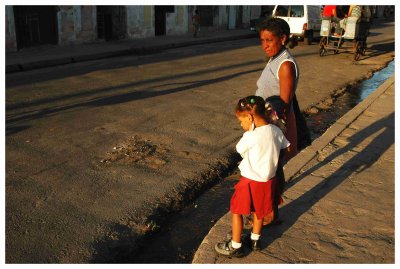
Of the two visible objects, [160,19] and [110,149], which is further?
[160,19]

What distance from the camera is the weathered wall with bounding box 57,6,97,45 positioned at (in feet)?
55.1

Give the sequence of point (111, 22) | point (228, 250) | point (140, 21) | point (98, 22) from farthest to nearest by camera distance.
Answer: point (140, 21), point (111, 22), point (98, 22), point (228, 250)

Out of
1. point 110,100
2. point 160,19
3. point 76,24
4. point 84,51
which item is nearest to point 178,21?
point 160,19

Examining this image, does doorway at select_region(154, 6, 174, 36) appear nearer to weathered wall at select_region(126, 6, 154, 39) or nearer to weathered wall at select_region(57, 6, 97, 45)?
weathered wall at select_region(126, 6, 154, 39)

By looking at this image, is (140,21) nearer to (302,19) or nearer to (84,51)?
(84,51)

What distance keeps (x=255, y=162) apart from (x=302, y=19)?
54.9ft

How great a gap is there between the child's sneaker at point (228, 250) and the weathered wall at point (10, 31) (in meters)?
14.3

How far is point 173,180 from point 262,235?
1466 mm

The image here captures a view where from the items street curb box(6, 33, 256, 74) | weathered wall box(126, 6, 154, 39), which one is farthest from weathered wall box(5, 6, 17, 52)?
weathered wall box(126, 6, 154, 39)

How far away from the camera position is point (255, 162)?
279 centimetres

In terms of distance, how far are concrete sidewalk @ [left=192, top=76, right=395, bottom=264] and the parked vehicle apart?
1317cm

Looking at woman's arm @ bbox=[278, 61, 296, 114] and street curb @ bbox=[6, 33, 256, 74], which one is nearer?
woman's arm @ bbox=[278, 61, 296, 114]
